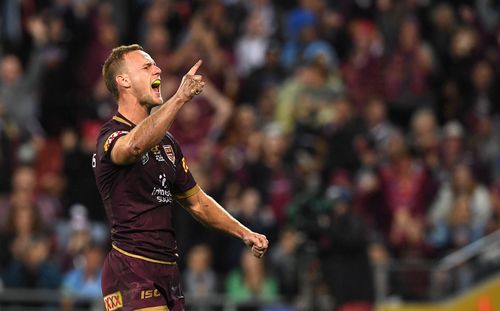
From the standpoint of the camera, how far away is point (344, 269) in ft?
44.7

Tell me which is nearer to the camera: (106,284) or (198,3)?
(106,284)

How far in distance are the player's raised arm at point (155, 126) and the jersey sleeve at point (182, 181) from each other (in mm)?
679

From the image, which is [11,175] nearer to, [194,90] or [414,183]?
[414,183]

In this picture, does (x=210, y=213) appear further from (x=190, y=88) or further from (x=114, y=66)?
(x=190, y=88)

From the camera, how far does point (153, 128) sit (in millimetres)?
6707

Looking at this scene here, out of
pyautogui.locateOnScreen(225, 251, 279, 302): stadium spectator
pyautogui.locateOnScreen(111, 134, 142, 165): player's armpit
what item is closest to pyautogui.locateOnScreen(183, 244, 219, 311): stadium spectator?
pyautogui.locateOnScreen(225, 251, 279, 302): stadium spectator

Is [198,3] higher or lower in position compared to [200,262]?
higher

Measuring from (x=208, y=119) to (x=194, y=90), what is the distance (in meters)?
9.31

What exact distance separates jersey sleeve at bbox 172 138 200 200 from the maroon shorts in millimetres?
565

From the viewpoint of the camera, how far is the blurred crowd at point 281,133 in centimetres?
1395

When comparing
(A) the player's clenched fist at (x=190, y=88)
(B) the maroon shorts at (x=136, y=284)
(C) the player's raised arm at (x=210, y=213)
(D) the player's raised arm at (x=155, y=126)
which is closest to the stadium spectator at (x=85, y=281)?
(C) the player's raised arm at (x=210, y=213)

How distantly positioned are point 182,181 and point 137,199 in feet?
1.70

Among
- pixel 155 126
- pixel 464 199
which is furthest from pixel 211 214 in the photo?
pixel 464 199

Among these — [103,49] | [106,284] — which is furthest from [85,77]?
[106,284]
